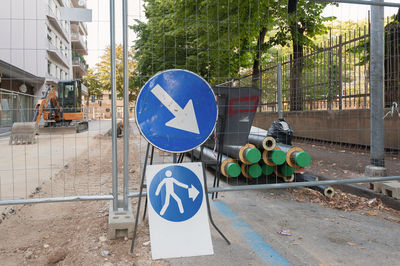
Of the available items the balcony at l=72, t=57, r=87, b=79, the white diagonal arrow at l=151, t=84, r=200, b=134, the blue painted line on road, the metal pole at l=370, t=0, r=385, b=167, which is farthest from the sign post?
the metal pole at l=370, t=0, r=385, b=167

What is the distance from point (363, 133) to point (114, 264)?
25.7 ft

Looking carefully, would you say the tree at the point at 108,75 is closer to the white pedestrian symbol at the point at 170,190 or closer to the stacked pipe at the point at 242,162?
the white pedestrian symbol at the point at 170,190

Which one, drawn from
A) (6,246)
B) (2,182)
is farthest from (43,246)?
(2,182)

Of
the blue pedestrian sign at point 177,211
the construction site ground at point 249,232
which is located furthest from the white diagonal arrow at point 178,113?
the construction site ground at point 249,232

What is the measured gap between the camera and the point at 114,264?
8.95 feet

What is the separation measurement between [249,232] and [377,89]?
3541 millimetres

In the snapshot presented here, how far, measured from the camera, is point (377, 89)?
17.3ft

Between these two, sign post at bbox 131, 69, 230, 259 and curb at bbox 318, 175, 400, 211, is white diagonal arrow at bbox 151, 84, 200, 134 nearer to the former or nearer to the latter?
sign post at bbox 131, 69, 230, 259

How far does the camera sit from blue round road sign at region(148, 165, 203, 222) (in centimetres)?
292

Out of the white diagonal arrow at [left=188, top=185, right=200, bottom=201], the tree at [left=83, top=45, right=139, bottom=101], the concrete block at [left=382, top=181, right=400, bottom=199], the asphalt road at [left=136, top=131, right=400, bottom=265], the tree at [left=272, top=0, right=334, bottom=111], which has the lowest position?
the asphalt road at [left=136, top=131, right=400, bottom=265]

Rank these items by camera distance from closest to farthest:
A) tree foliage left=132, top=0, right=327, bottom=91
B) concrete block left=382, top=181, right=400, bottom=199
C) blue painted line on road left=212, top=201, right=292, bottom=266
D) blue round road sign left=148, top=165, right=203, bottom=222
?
blue painted line on road left=212, top=201, right=292, bottom=266, blue round road sign left=148, top=165, right=203, bottom=222, concrete block left=382, top=181, right=400, bottom=199, tree foliage left=132, top=0, right=327, bottom=91

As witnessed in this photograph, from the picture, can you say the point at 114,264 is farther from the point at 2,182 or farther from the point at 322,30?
the point at 322,30

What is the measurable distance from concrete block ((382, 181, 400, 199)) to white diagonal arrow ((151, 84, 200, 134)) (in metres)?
3.15

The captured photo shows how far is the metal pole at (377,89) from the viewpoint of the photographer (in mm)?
A: 5219
